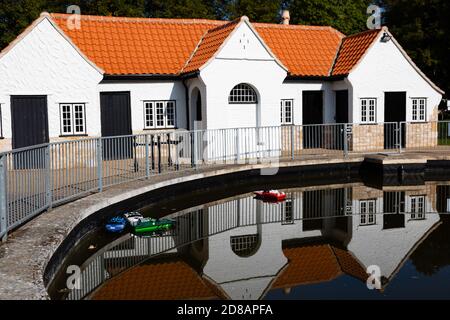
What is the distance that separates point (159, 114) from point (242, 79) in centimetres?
376

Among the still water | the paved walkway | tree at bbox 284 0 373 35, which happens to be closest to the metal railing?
the paved walkway

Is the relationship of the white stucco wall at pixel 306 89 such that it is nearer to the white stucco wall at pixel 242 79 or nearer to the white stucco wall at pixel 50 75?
the white stucco wall at pixel 242 79

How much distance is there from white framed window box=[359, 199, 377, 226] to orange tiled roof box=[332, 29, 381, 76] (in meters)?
9.53

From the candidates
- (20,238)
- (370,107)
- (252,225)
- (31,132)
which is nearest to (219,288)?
(20,238)

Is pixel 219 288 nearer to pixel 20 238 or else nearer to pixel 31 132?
pixel 20 238

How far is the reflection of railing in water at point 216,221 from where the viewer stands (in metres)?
9.15

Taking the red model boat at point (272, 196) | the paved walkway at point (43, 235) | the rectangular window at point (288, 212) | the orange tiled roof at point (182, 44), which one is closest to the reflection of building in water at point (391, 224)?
the rectangular window at point (288, 212)

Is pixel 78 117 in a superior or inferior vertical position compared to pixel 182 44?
inferior

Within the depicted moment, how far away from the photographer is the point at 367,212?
13.5 metres

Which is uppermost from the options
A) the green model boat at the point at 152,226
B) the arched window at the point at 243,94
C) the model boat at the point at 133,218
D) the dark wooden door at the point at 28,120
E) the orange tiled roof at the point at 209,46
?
the orange tiled roof at the point at 209,46

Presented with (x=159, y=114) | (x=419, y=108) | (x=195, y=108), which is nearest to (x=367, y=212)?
(x=195, y=108)

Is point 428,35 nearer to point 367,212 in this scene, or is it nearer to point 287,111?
point 287,111

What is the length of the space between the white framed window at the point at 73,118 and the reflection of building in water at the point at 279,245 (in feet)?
24.9

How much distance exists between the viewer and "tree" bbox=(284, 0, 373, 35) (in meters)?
38.8
